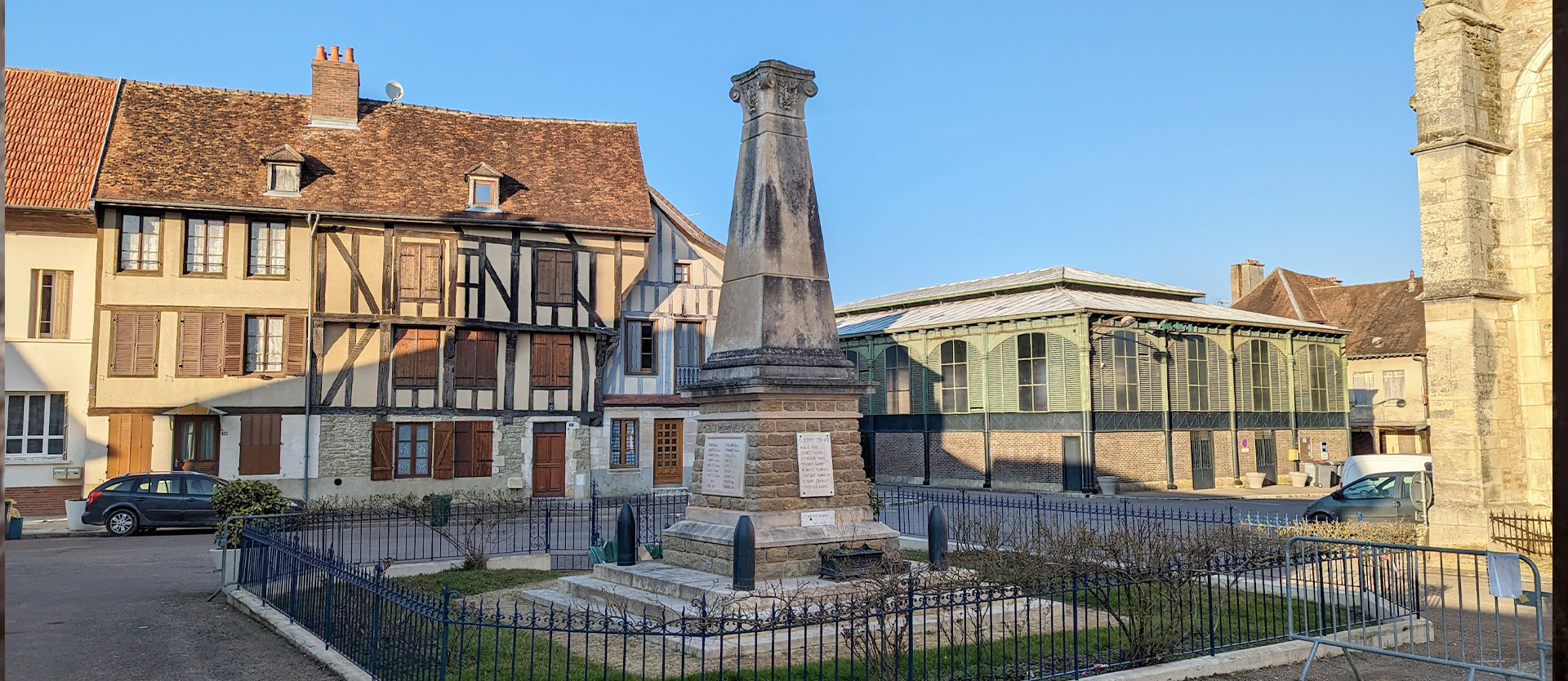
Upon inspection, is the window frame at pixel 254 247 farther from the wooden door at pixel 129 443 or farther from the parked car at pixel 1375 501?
the parked car at pixel 1375 501

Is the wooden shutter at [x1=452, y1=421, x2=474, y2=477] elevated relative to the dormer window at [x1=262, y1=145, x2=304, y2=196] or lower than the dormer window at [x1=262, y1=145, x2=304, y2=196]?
lower

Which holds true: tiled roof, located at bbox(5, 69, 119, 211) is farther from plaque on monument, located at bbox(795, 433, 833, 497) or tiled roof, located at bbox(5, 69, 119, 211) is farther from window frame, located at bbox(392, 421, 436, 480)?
plaque on monument, located at bbox(795, 433, 833, 497)

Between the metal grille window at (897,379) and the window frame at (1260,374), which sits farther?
the metal grille window at (897,379)

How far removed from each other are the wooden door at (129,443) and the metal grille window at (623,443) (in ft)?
36.5

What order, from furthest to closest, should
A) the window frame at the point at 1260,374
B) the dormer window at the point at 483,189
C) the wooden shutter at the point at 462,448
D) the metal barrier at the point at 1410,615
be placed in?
1. the window frame at the point at 1260,374
2. the dormer window at the point at 483,189
3. the wooden shutter at the point at 462,448
4. the metal barrier at the point at 1410,615

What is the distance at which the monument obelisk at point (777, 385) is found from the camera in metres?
11.5

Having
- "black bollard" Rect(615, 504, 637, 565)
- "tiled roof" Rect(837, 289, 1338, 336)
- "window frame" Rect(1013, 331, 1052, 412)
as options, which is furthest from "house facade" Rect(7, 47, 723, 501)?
"black bollard" Rect(615, 504, 637, 565)

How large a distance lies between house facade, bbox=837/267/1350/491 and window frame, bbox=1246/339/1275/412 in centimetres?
6

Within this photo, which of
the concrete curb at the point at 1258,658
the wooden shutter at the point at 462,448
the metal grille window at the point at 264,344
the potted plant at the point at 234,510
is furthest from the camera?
the wooden shutter at the point at 462,448

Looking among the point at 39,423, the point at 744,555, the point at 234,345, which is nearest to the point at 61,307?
the point at 39,423

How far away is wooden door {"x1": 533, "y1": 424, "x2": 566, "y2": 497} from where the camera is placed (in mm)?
28766

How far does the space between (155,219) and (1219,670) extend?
25035 mm

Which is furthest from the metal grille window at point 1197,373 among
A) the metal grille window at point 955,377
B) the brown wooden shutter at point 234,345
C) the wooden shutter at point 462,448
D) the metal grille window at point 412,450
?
the brown wooden shutter at point 234,345

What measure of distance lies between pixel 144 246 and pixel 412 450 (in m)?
7.73
